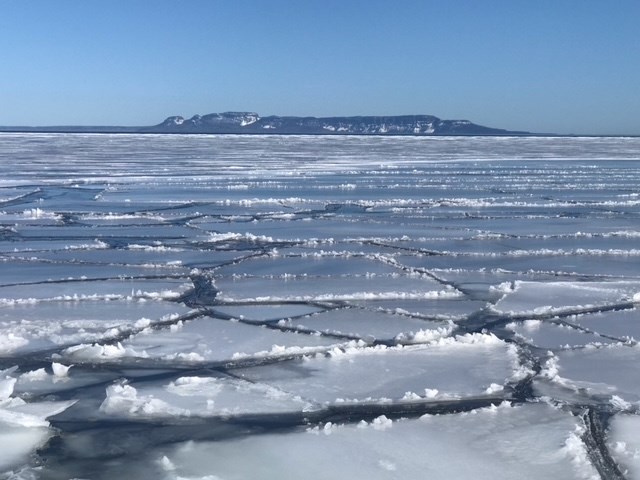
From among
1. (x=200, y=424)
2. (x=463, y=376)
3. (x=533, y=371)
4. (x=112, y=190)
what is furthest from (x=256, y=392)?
→ (x=112, y=190)

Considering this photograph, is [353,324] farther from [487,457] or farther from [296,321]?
[487,457]

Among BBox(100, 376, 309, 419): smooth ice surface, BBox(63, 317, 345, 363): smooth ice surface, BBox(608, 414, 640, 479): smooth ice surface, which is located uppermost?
BBox(608, 414, 640, 479): smooth ice surface

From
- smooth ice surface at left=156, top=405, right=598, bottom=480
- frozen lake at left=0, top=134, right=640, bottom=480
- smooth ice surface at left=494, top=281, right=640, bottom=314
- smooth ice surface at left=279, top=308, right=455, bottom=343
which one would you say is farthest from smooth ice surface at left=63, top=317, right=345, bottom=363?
smooth ice surface at left=494, top=281, right=640, bottom=314

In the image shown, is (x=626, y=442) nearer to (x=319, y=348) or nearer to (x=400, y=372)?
(x=400, y=372)

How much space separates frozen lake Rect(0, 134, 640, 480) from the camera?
2506 millimetres

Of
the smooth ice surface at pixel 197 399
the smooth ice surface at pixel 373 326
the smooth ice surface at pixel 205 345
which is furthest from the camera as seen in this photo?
the smooth ice surface at pixel 373 326

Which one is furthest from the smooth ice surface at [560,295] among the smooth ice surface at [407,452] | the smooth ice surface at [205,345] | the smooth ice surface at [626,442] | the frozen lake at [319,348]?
the smooth ice surface at [407,452]

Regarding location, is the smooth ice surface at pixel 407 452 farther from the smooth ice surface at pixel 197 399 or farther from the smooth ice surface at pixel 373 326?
the smooth ice surface at pixel 373 326

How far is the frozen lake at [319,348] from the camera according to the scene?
2506 millimetres

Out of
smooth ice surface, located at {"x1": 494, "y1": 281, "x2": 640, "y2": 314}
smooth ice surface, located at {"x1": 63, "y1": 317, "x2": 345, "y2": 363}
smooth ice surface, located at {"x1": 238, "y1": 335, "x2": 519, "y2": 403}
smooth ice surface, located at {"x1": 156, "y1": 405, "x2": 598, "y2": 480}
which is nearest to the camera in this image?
smooth ice surface, located at {"x1": 156, "y1": 405, "x2": 598, "y2": 480}

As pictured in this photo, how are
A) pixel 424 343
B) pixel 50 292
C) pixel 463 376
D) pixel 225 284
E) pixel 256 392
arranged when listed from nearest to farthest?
Result: pixel 256 392, pixel 463 376, pixel 424 343, pixel 50 292, pixel 225 284

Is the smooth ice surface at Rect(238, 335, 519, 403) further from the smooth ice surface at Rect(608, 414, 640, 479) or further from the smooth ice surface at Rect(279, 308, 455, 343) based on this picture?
the smooth ice surface at Rect(608, 414, 640, 479)

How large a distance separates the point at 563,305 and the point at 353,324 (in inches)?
45.7

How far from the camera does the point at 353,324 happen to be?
13.3 ft
